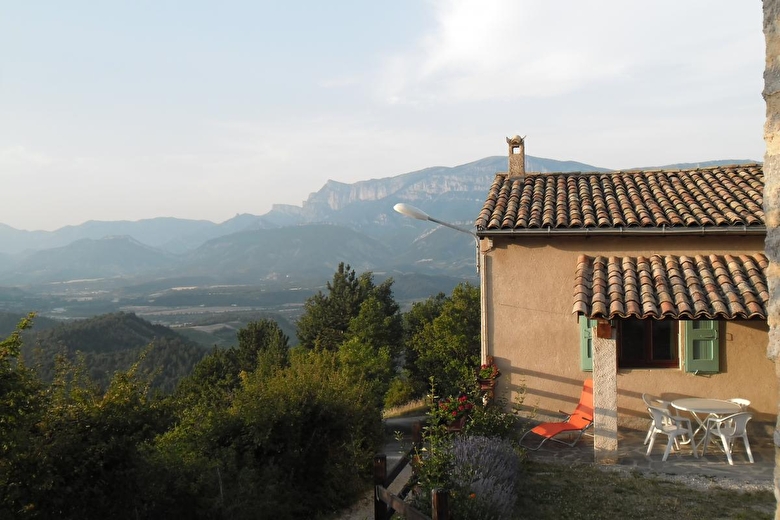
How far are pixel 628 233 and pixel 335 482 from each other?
18.7 feet

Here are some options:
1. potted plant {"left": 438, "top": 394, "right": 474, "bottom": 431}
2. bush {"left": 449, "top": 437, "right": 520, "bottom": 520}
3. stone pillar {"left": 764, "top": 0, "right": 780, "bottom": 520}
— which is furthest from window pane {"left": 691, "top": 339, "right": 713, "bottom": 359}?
stone pillar {"left": 764, "top": 0, "right": 780, "bottom": 520}

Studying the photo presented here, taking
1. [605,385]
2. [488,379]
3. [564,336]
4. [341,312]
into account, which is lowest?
[341,312]

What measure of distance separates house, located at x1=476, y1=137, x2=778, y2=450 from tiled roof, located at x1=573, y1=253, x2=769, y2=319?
29 mm

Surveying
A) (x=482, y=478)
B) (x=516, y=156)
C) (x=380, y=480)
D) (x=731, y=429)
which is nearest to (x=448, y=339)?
(x=516, y=156)

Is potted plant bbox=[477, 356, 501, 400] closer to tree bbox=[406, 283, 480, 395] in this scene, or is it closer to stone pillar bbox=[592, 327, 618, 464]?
stone pillar bbox=[592, 327, 618, 464]

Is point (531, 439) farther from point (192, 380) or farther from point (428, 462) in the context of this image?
point (192, 380)

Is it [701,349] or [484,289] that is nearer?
[701,349]

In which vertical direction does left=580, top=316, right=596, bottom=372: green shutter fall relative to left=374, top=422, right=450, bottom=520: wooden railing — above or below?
above

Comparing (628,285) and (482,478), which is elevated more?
(628,285)

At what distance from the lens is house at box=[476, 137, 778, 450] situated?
847 cm

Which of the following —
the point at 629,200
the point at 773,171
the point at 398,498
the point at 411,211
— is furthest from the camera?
the point at 629,200

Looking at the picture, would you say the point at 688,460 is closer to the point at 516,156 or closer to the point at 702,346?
the point at 702,346

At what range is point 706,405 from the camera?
7.95 m

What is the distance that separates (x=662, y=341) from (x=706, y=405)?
1.38m
